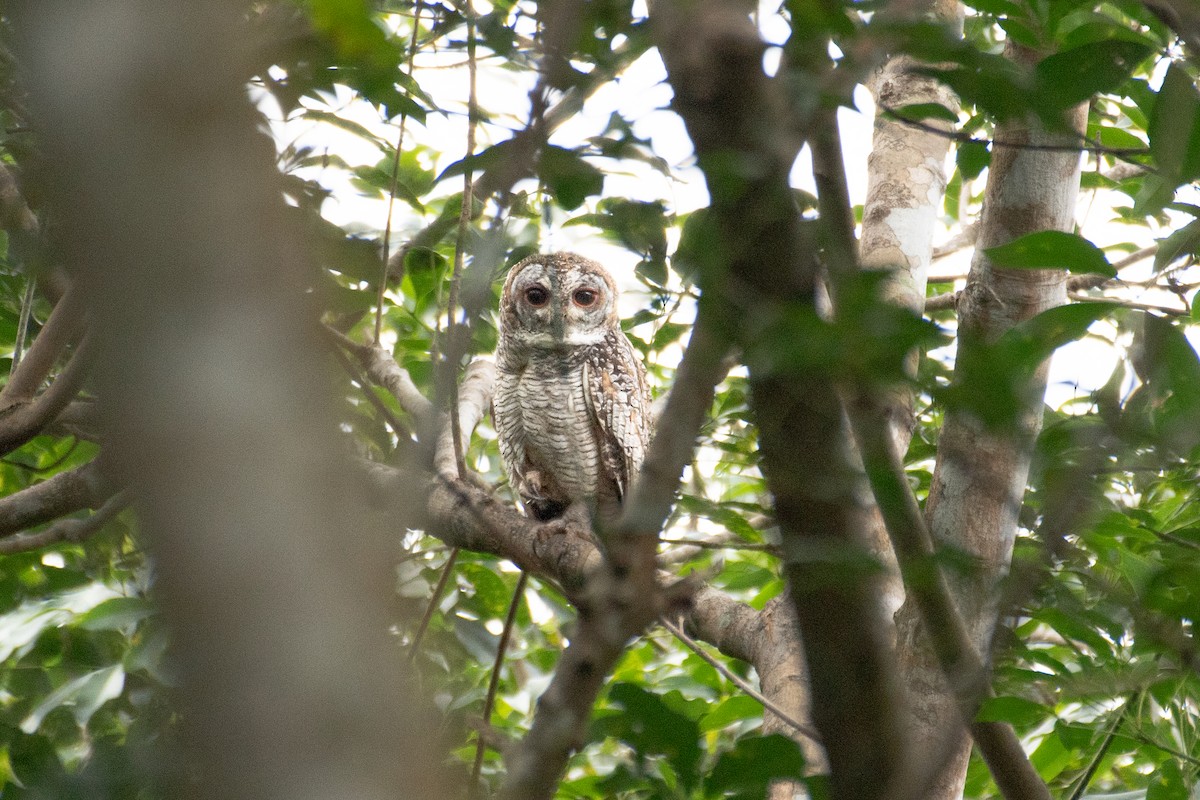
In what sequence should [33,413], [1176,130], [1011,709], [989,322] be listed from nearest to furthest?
[1176,130]
[1011,709]
[989,322]
[33,413]

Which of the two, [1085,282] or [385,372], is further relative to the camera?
[385,372]

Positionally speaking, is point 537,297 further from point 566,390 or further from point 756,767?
point 756,767

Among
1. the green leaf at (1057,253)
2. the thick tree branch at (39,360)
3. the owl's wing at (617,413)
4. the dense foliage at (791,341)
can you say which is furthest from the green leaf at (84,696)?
the owl's wing at (617,413)

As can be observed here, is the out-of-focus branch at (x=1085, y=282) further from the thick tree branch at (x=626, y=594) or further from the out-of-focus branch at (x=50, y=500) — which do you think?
the out-of-focus branch at (x=50, y=500)

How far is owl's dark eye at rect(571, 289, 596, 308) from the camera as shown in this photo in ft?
16.6

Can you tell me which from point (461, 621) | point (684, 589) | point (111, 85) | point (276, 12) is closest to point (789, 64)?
point (684, 589)

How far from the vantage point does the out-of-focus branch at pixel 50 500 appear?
2.77 m

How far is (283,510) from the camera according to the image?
653mm

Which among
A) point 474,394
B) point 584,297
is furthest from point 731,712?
point 584,297

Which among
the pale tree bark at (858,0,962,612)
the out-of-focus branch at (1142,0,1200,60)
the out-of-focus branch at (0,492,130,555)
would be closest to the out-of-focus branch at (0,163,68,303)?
the out-of-focus branch at (0,492,130,555)

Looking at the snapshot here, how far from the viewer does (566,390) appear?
15.8 feet

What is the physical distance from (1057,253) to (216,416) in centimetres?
111

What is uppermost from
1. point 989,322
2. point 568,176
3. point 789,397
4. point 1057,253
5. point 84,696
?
point 989,322

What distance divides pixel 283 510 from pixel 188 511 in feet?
0.18
